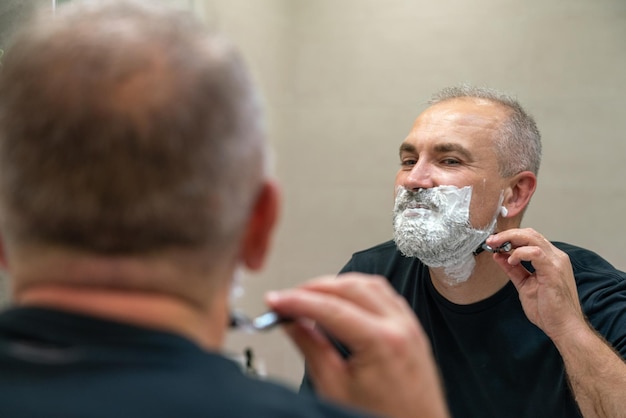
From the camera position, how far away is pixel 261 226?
0.53 m

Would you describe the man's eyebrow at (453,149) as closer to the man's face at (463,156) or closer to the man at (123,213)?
the man's face at (463,156)

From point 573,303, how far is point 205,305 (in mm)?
941

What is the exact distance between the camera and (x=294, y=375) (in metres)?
2.58

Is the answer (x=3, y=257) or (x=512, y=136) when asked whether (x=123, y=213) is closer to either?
(x=3, y=257)

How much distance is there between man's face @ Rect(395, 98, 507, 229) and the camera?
146 cm

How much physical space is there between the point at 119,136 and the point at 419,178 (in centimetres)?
108

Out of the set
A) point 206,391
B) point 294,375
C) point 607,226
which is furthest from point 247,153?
point 294,375

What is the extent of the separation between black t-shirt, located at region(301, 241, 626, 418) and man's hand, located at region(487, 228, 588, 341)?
3.2 inches

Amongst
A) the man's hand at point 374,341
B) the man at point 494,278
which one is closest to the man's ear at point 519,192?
the man at point 494,278

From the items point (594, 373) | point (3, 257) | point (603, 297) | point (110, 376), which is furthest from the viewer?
point (603, 297)

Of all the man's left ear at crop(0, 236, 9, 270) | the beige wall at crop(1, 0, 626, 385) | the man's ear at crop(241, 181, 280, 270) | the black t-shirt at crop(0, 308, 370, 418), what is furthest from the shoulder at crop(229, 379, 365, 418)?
the beige wall at crop(1, 0, 626, 385)

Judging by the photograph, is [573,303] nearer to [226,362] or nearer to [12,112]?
[226,362]

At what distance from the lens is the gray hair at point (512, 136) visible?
149cm

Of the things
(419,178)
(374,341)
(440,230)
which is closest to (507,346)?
(440,230)
